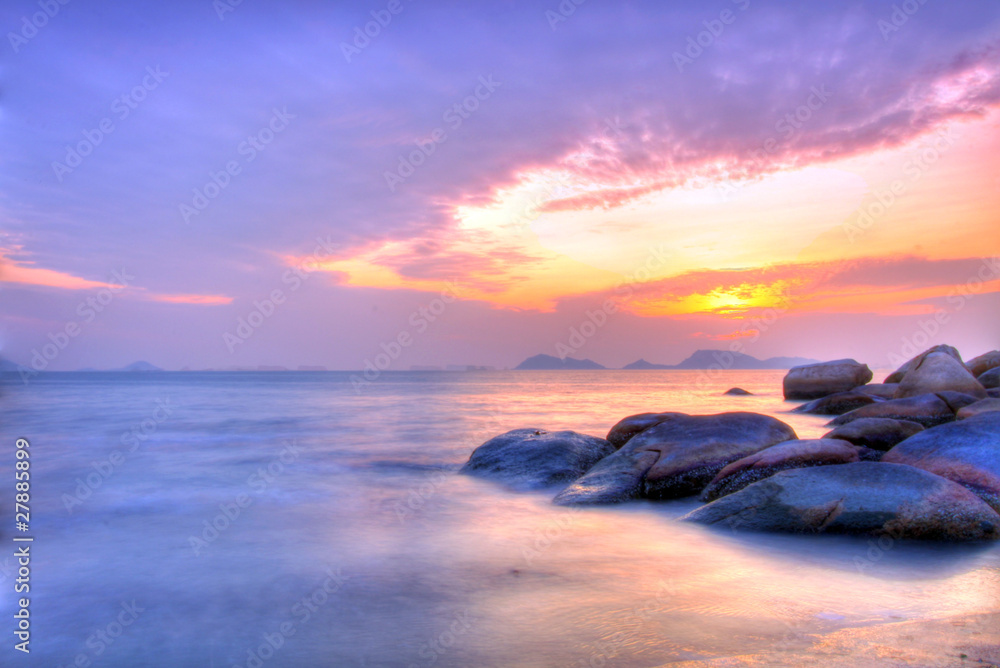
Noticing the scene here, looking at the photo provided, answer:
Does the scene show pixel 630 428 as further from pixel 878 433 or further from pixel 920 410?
pixel 920 410

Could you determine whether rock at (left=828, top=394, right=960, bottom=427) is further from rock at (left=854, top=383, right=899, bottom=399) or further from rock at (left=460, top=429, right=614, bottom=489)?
rock at (left=854, top=383, right=899, bottom=399)

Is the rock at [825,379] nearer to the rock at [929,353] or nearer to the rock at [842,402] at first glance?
Result: the rock at [929,353]

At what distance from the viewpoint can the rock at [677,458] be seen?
30.5 ft

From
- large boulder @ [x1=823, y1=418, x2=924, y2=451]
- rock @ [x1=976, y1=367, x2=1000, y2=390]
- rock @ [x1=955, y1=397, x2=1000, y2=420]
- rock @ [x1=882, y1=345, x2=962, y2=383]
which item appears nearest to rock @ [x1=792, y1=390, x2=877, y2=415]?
rock @ [x1=882, y1=345, x2=962, y2=383]

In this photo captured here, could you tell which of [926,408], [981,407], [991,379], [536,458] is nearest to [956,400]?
[926,408]

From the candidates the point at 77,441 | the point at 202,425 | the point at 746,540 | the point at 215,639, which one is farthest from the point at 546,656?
the point at 202,425

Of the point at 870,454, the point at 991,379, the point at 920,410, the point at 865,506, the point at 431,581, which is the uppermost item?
the point at 991,379

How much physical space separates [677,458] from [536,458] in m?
2.86

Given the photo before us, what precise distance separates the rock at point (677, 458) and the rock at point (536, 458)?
80 cm

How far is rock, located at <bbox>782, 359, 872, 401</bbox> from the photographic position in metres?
27.4

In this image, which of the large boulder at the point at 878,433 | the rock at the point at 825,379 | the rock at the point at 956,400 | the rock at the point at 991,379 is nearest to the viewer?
the large boulder at the point at 878,433

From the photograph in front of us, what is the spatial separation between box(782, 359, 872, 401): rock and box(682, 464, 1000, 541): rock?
22.9 meters

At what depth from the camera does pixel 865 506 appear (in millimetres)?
6797

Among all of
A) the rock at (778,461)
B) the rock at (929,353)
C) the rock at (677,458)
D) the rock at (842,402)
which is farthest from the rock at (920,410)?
the rock at (842,402)
